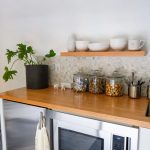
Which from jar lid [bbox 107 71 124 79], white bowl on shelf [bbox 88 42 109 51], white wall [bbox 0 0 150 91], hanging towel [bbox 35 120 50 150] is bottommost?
hanging towel [bbox 35 120 50 150]

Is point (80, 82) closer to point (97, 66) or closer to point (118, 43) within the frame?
point (97, 66)

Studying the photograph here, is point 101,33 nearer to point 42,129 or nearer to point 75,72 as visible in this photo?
point 75,72

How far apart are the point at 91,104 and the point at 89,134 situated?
21 centimetres

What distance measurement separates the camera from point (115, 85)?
1.51 m

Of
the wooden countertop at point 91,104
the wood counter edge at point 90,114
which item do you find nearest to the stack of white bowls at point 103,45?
the wooden countertop at point 91,104

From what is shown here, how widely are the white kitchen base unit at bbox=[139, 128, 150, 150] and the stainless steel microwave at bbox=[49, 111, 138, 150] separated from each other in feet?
0.08

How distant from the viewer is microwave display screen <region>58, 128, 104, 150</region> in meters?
1.18

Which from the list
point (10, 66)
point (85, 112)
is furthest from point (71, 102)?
point (10, 66)

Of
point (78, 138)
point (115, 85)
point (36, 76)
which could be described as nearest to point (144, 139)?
point (78, 138)

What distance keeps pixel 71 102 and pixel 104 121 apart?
320mm

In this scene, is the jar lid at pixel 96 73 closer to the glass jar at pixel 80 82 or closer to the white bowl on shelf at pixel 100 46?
the glass jar at pixel 80 82

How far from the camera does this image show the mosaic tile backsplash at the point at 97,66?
4.96 ft

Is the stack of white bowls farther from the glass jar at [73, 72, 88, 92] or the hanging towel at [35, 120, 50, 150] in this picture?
the hanging towel at [35, 120, 50, 150]

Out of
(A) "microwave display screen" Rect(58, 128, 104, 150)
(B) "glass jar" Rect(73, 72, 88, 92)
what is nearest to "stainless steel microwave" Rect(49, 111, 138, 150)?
(A) "microwave display screen" Rect(58, 128, 104, 150)
